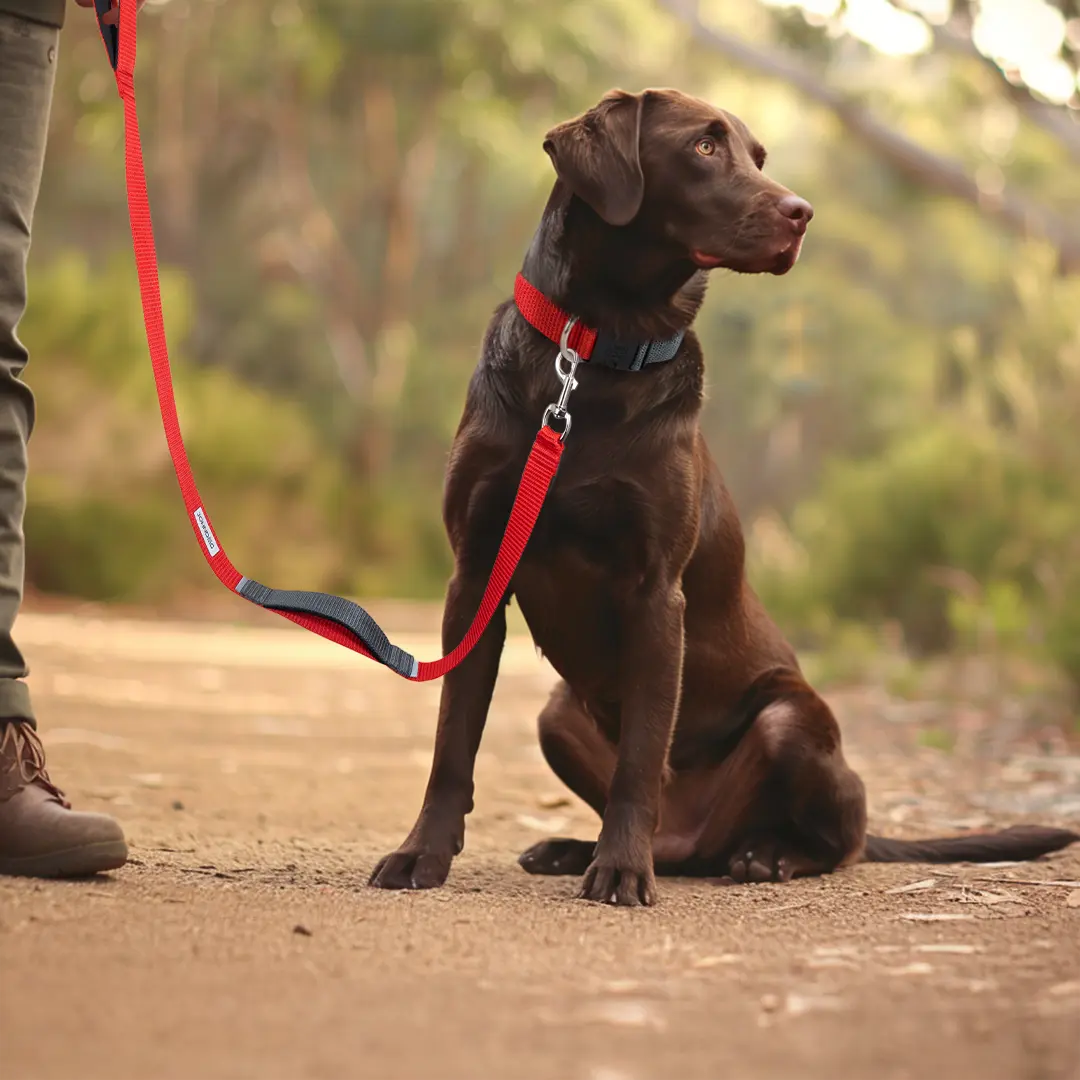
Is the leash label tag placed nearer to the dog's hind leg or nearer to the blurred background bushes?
the dog's hind leg

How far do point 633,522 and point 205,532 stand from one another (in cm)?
88

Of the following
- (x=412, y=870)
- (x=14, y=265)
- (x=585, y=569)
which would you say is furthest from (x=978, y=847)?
(x=14, y=265)

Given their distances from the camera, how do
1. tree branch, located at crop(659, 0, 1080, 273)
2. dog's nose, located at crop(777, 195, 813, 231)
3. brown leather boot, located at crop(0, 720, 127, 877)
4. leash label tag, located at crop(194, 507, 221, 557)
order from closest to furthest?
1. brown leather boot, located at crop(0, 720, 127, 877)
2. leash label tag, located at crop(194, 507, 221, 557)
3. dog's nose, located at crop(777, 195, 813, 231)
4. tree branch, located at crop(659, 0, 1080, 273)

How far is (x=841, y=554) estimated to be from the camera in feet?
32.0

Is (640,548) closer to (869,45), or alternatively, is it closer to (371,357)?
(869,45)

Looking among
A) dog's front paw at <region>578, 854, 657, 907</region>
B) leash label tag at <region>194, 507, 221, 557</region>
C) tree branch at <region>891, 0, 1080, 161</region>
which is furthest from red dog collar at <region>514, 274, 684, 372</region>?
tree branch at <region>891, 0, 1080, 161</region>

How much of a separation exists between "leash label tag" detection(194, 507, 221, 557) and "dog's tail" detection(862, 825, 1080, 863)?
1.73 meters

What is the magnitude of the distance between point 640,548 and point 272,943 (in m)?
1.17

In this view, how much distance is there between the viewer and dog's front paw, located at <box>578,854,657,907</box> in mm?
2920

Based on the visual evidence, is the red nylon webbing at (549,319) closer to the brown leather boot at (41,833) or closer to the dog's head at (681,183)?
the dog's head at (681,183)

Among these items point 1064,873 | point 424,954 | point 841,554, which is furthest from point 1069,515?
point 424,954

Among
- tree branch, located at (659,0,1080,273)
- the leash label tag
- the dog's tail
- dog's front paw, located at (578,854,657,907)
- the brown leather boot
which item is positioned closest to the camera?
the brown leather boot

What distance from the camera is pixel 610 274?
10.7 feet

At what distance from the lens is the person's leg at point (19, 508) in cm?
268
